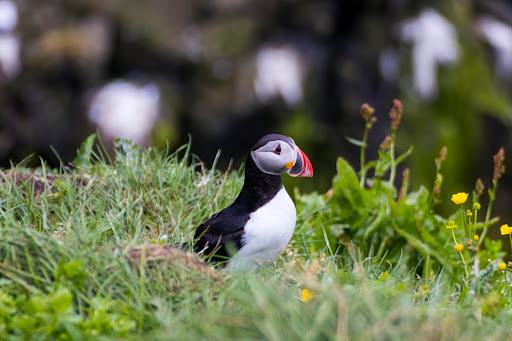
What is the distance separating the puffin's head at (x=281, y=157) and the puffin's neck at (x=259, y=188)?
0.13ft

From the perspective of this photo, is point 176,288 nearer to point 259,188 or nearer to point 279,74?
point 259,188

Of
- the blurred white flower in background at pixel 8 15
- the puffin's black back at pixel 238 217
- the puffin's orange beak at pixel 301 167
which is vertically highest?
the puffin's orange beak at pixel 301 167

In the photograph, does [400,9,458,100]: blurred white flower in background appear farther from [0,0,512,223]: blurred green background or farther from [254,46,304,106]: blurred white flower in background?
[254,46,304,106]: blurred white flower in background

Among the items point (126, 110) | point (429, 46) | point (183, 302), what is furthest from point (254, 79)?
point (183, 302)

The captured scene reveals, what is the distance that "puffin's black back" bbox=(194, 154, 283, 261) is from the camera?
2.55 m

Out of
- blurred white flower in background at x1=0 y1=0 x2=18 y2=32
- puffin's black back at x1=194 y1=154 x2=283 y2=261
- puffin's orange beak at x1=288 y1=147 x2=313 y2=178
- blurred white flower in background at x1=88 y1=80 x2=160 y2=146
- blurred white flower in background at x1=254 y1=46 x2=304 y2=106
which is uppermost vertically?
puffin's orange beak at x1=288 y1=147 x2=313 y2=178

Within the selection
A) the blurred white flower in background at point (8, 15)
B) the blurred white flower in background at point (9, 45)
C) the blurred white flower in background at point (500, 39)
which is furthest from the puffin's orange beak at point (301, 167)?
the blurred white flower in background at point (8, 15)

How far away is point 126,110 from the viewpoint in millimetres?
7418

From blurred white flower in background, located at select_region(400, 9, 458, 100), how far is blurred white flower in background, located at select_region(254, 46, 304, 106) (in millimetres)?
1590

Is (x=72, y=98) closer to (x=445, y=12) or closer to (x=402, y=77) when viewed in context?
(x=402, y=77)

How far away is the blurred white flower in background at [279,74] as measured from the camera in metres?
7.50

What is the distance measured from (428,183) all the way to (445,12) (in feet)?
8.56

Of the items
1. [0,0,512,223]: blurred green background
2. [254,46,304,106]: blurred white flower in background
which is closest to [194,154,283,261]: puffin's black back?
[0,0,512,223]: blurred green background

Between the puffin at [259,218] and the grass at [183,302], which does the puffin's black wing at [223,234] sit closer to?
the puffin at [259,218]
